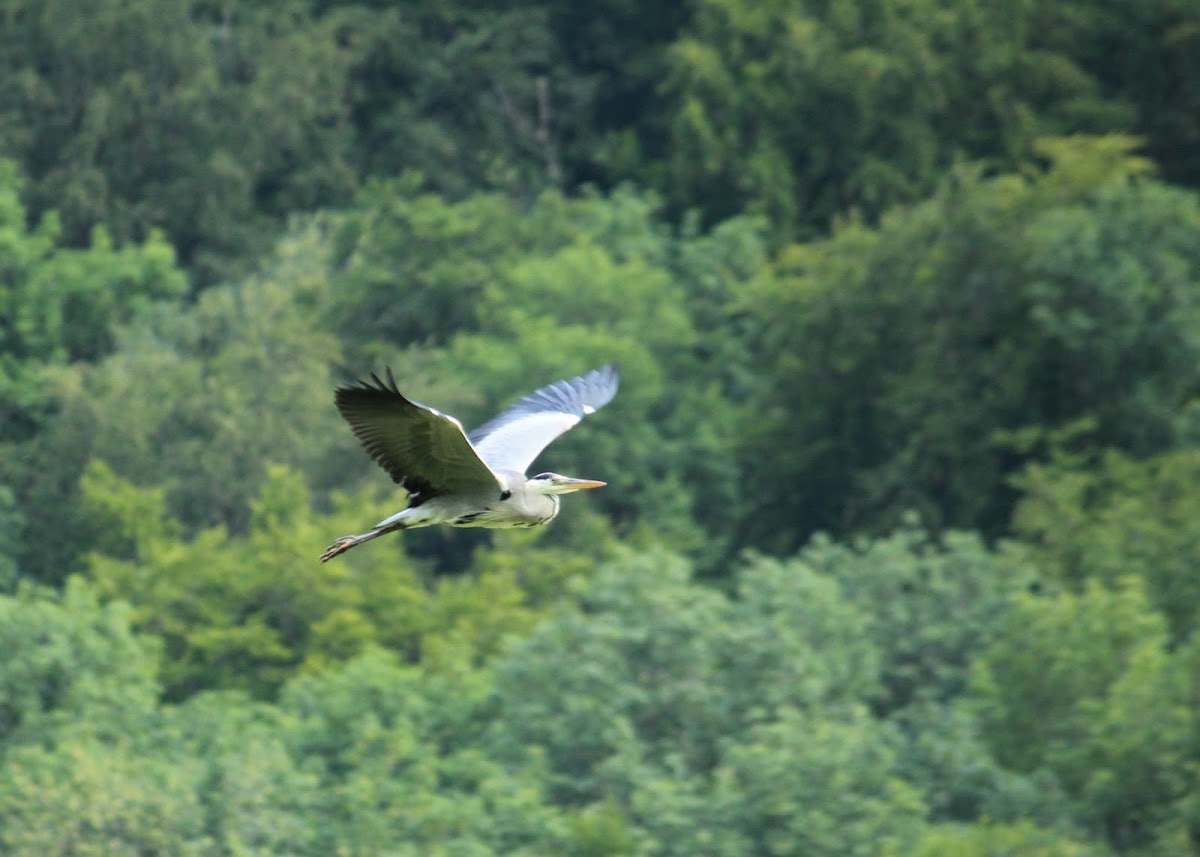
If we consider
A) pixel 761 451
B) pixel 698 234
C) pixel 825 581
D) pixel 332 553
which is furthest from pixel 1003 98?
pixel 332 553

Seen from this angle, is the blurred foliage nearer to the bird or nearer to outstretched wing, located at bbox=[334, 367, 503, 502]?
the bird

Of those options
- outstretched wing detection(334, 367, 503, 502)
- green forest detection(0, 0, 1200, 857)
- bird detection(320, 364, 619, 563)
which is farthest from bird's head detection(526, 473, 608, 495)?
green forest detection(0, 0, 1200, 857)

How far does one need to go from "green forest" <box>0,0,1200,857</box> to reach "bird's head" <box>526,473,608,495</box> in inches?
375

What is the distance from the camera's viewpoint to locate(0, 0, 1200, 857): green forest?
23.4m

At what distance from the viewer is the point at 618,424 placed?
1296 inches

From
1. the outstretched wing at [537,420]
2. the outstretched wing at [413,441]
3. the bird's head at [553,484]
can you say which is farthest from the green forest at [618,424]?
the outstretched wing at [413,441]

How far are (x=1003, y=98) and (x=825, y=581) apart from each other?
1391 centimetres

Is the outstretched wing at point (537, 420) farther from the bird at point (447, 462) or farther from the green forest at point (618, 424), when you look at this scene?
the green forest at point (618, 424)

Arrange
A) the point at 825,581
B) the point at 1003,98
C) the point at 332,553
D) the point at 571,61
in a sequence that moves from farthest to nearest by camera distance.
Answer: the point at 571,61 → the point at 1003,98 → the point at 825,581 → the point at 332,553

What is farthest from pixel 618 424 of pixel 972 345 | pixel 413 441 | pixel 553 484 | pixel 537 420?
pixel 413 441

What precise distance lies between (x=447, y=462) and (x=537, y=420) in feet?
7.66

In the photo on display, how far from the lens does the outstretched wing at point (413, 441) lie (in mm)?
11094

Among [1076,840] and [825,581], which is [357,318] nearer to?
[825,581]

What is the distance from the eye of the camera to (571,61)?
1745 inches
